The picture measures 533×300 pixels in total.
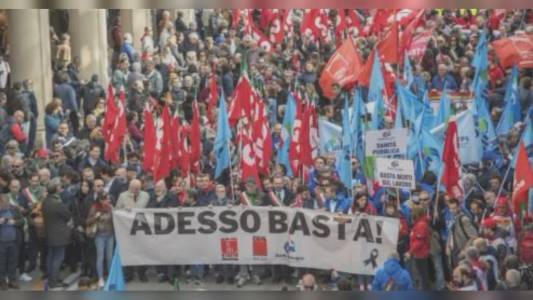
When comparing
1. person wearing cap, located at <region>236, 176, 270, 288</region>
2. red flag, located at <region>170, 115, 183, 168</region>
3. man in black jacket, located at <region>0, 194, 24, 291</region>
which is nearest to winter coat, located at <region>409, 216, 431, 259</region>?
person wearing cap, located at <region>236, 176, 270, 288</region>

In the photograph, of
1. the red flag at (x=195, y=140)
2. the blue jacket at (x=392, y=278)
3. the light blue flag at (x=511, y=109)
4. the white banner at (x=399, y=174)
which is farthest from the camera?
the red flag at (x=195, y=140)

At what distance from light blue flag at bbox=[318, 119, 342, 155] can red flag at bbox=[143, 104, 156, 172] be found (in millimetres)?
1102

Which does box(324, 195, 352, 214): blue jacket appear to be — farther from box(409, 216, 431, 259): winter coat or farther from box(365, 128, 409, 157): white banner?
box(409, 216, 431, 259): winter coat

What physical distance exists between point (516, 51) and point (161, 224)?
7.88ft

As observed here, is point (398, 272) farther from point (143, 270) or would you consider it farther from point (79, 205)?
point (79, 205)

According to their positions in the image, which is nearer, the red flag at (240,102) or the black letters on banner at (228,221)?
the black letters on banner at (228,221)

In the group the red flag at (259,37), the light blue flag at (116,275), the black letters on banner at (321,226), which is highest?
the red flag at (259,37)

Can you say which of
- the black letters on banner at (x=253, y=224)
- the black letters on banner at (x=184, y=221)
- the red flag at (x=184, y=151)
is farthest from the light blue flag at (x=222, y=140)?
the black letters on banner at (x=253, y=224)

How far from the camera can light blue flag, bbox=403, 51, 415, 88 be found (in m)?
6.65

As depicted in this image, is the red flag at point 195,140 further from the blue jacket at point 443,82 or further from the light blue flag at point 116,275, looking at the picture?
the blue jacket at point 443,82

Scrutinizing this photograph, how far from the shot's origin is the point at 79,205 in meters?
5.72

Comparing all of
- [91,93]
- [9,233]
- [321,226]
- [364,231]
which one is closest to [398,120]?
[364,231]

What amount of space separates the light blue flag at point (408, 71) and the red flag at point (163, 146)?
63.4 inches

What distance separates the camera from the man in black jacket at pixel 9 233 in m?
5.61
